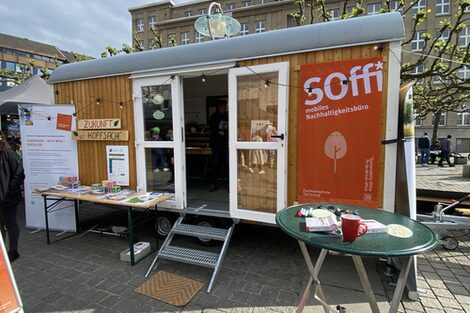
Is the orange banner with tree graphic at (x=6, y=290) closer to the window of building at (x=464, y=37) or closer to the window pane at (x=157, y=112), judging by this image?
the window pane at (x=157, y=112)

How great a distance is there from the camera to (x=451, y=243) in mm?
3895

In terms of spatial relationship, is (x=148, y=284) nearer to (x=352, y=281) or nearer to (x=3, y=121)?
(x=352, y=281)

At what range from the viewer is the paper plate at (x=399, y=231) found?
5.58 ft

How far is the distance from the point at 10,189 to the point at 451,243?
6.35 metres

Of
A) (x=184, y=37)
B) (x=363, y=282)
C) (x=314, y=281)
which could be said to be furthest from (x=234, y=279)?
(x=184, y=37)

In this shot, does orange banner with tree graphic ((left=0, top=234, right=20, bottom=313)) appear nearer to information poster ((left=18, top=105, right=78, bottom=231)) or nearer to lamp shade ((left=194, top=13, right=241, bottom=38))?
information poster ((left=18, top=105, right=78, bottom=231))

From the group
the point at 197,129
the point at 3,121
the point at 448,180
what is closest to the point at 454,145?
the point at 448,180

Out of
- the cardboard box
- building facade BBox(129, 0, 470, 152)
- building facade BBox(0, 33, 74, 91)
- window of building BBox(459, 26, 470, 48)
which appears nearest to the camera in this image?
the cardboard box

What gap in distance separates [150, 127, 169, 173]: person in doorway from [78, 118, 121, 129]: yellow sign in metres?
0.69

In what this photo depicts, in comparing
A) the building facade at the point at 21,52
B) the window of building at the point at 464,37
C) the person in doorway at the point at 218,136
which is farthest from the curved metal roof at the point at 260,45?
the building facade at the point at 21,52

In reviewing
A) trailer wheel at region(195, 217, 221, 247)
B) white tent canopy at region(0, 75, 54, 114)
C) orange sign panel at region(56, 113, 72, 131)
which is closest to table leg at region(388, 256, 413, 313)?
Answer: trailer wheel at region(195, 217, 221, 247)

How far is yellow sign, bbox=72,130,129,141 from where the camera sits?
4.26m

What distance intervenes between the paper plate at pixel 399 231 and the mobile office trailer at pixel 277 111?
123 centimetres

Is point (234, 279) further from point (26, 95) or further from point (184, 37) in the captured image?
point (184, 37)
